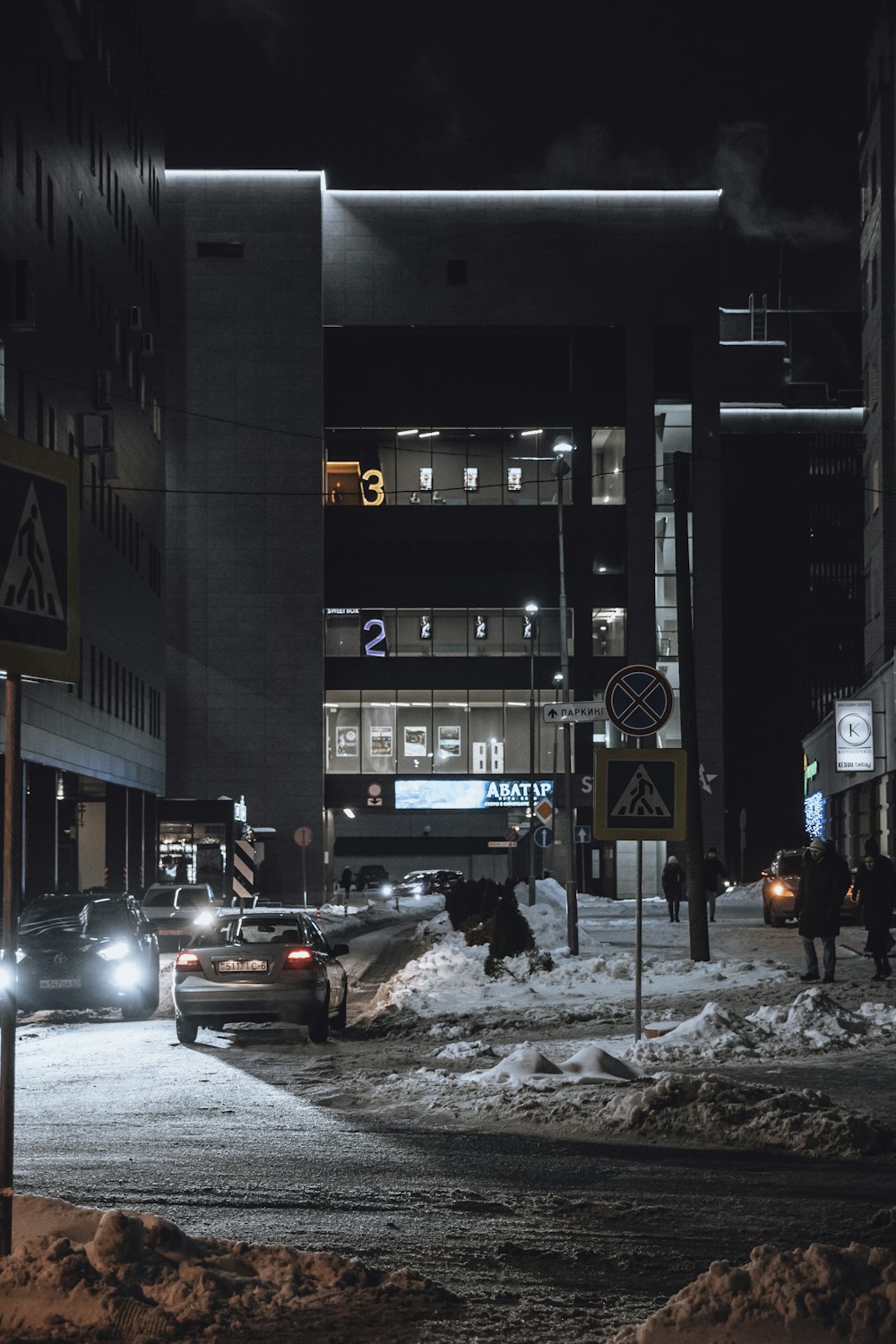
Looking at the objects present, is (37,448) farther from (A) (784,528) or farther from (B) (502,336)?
(A) (784,528)

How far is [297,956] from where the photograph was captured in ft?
56.2

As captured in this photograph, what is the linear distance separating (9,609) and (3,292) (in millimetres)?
34720

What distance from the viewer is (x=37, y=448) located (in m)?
6.18

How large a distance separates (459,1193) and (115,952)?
12396 millimetres

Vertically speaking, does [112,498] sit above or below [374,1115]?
above

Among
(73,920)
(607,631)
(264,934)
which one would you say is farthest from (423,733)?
(264,934)

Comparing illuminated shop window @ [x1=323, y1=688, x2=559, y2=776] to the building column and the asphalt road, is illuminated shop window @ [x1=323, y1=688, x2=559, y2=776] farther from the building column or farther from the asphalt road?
the asphalt road

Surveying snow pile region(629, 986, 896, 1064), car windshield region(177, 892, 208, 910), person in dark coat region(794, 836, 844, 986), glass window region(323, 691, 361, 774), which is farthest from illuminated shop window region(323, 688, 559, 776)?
snow pile region(629, 986, 896, 1064)

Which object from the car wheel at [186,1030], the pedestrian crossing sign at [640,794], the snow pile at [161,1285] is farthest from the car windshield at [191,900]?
the snow pile at [161,1285]

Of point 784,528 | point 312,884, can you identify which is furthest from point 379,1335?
point 784,528

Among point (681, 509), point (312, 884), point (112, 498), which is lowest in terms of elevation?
point (312, 884)

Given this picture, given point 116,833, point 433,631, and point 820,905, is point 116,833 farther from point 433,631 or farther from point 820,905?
point 820,905

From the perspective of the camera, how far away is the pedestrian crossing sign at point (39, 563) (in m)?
6.05

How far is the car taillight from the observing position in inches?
674
